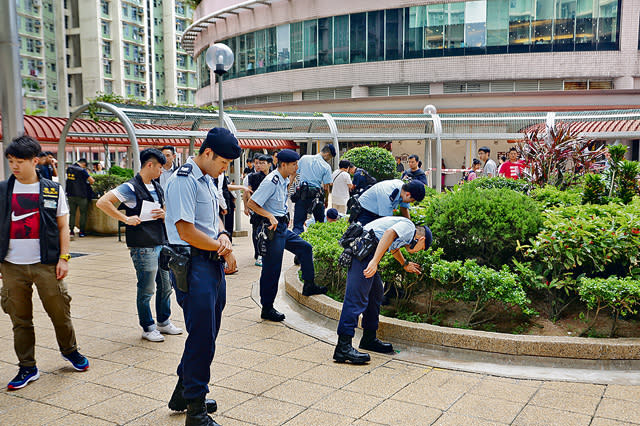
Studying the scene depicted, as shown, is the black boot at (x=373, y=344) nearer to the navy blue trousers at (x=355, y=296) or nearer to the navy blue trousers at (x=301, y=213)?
the navy blue trousers at (x=355, y=296)

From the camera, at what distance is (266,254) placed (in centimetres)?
570

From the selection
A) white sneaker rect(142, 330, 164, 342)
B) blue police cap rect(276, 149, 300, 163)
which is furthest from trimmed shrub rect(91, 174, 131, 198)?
white sneaker rect(142, 330, 164, 342)

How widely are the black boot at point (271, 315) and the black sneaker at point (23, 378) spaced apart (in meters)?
2.25

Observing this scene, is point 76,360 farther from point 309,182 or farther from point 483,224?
point 309,182

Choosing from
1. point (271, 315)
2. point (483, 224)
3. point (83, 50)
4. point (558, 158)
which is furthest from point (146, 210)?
point (83, 50)

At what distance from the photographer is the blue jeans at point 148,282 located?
4973 mm

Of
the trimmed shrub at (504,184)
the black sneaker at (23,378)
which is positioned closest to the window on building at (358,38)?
the trimmed shrub at (504,184)

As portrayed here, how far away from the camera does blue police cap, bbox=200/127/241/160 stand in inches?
131

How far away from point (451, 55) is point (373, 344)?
2399cm

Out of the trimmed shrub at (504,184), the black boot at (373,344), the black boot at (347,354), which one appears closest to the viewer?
the black boot at (347,354)

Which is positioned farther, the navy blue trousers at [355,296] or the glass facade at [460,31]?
the glass facade at [460,31]

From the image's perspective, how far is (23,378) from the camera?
405cm

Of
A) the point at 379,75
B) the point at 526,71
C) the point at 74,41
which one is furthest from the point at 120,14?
the point at 526,71

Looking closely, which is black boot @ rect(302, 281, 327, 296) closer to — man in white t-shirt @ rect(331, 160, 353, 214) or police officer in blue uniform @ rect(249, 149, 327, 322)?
police officer in blue uniform @ rect(249, 149, 327, 322)
